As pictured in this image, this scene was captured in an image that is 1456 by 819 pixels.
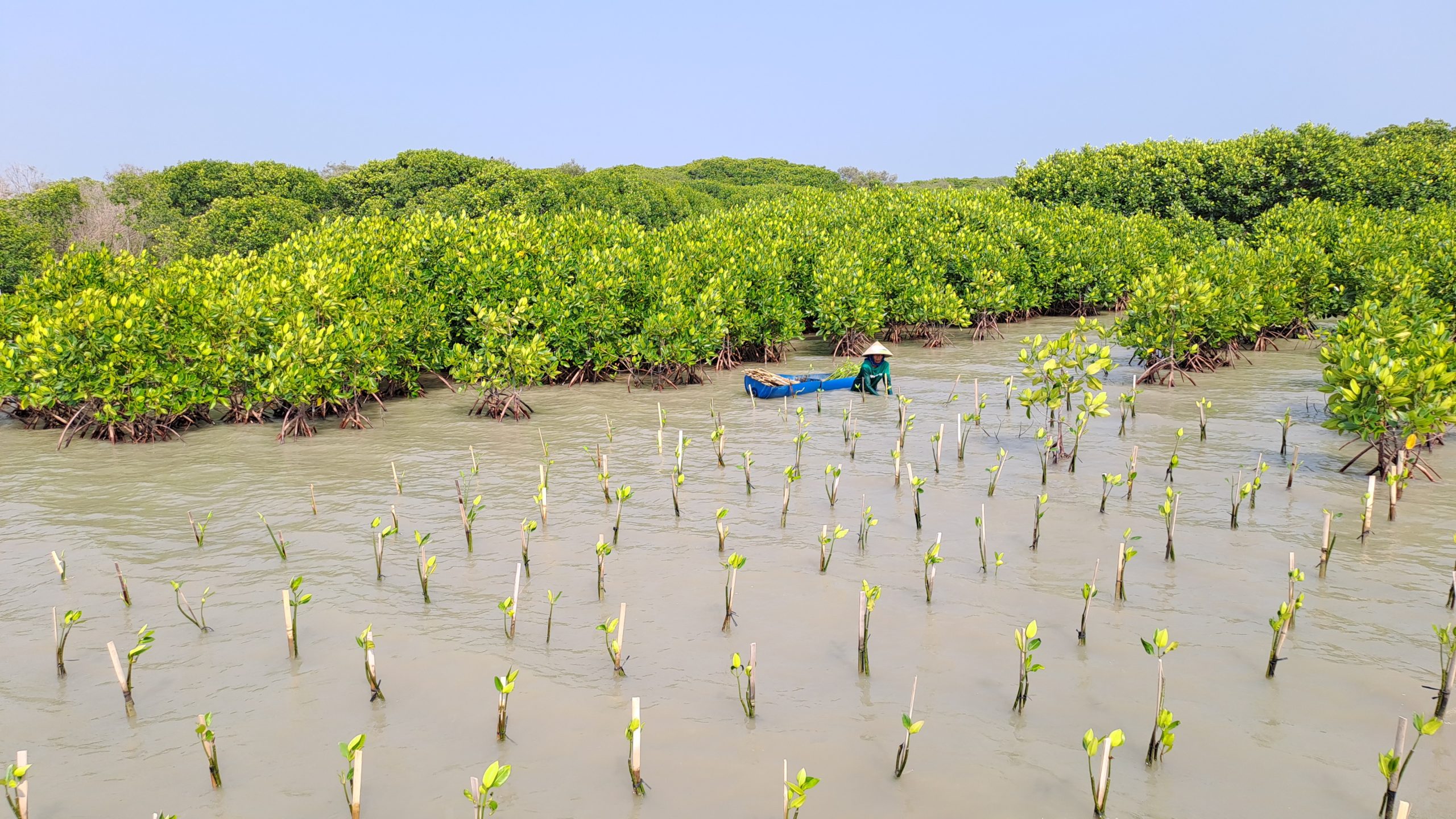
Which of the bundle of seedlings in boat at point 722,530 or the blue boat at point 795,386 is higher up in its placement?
the blue boat at point 795,386

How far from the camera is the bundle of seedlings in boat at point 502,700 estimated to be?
4812mm

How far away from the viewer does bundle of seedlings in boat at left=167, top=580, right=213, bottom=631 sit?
6.32 meters

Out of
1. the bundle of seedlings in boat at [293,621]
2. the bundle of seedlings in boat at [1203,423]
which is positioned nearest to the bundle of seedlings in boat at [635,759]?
the bundle of seedlings in boat at [293,621]

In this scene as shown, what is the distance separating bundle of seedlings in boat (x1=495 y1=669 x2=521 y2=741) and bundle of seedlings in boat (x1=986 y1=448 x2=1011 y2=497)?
5.48 metres

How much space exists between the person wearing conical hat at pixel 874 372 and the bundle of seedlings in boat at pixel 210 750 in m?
11.1

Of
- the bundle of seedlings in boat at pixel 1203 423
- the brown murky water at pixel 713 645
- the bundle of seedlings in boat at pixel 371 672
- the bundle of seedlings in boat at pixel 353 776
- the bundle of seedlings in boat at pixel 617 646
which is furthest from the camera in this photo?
the bundle of seedlings in boat at pixel 1203 423

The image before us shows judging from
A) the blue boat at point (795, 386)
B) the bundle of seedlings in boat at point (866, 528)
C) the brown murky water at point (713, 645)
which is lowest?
the brown murky water at point (713, 645)

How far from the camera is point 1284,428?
36.4 ft

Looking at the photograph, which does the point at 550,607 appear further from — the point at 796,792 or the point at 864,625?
the point at 796,792

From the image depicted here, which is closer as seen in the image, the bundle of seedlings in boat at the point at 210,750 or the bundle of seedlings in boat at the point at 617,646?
the bundle of seedlings in boat at the point at 210,750

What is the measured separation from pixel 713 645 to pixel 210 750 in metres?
2.92

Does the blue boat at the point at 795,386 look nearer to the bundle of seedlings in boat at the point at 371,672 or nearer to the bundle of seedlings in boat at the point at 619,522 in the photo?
the bundle of seedlings in boat at the point at 619,522

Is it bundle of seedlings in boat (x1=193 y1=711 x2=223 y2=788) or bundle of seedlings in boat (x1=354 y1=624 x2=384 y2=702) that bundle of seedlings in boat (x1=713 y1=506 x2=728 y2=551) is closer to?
bundle of seedlings in boat (x1=354 y1=624 x2=384 y2=702)

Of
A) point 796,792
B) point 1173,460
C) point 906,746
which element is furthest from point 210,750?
point 1173,460
